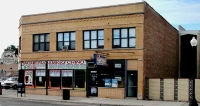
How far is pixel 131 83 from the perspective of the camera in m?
26.0

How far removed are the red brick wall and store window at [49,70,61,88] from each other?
337 inches

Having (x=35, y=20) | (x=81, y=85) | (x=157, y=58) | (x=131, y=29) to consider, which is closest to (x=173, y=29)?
(x=157, y=58)

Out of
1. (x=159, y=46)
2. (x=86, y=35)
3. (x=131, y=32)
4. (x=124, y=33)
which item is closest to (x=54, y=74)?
(x=86, y=35)

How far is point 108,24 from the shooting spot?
26.8m

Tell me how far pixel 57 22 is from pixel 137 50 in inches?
342

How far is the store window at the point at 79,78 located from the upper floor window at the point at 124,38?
4.04m

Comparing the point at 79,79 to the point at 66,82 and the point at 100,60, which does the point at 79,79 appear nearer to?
the point at 66,82

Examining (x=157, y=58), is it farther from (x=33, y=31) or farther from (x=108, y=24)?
(x=33, y=31)

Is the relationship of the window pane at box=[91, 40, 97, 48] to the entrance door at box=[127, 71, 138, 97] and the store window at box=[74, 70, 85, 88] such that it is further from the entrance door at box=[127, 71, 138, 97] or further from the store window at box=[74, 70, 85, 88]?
the entrance door at box=[127, 71, 138, 97]

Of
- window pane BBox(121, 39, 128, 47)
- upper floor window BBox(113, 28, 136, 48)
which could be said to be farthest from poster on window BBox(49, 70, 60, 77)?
window pane BBox(121, 39, 128, 47)

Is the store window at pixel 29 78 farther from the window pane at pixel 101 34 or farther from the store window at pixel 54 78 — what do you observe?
the window pane at pixel 101 34

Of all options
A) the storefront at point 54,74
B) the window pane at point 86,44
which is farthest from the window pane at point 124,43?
the storefront at point 54,74

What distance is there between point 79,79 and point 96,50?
10.4 ft

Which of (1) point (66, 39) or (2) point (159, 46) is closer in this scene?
(2) point (159, 46)
